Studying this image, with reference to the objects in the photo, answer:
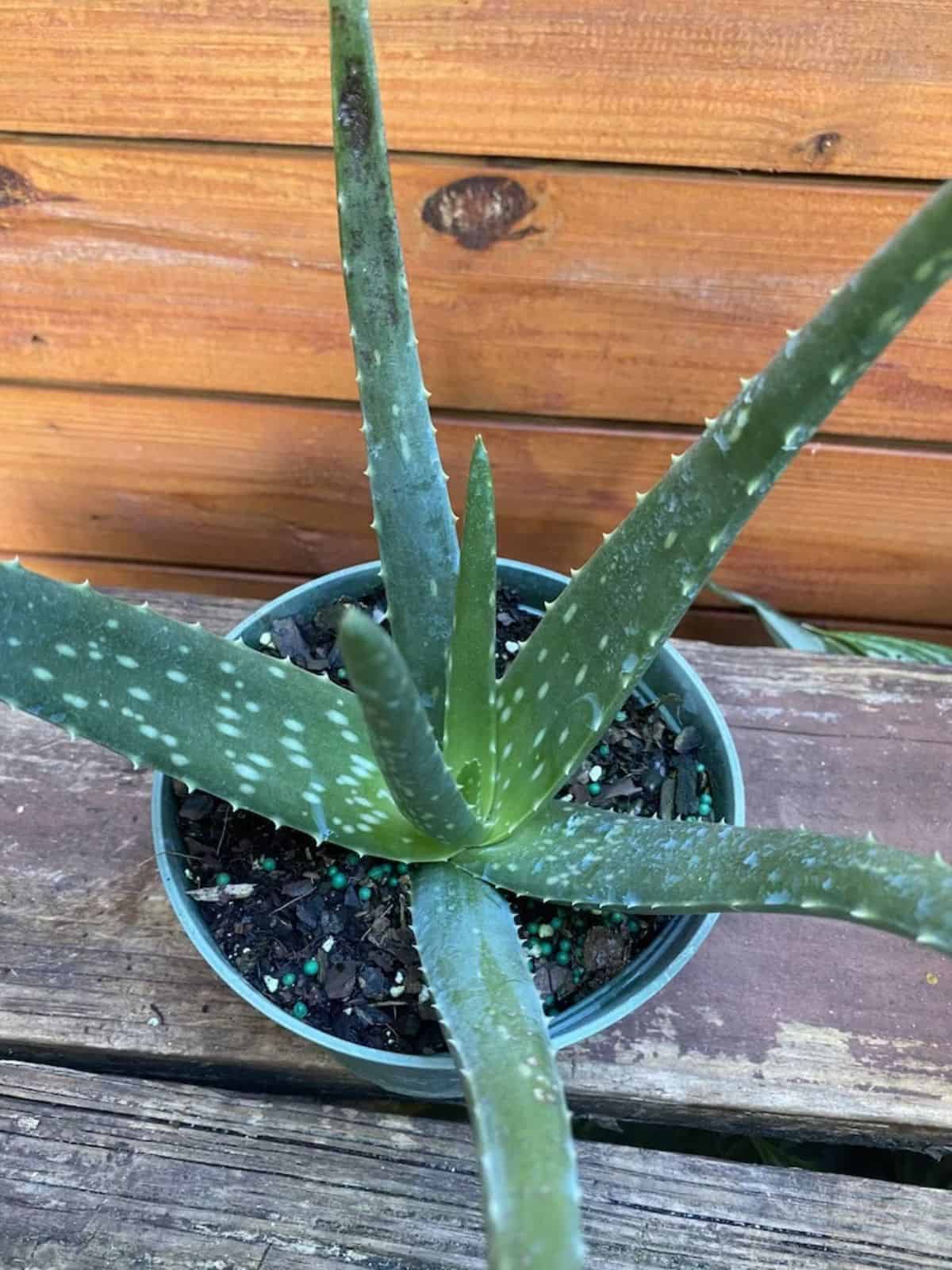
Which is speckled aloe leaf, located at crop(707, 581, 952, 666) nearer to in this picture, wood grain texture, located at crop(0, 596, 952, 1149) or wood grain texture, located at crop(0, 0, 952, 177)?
wood grain texture, located at crop(0, 596, 952, 1149)

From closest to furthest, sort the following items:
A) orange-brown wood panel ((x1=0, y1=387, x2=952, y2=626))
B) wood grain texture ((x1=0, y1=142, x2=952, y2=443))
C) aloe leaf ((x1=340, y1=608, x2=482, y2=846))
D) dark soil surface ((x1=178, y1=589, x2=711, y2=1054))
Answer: aloe leaf ((x1=340, y1=608, x2=482, y2=846)), dark soil surface ((x1=178, y1=589, x2=711, y2=1054)), wood grain texture ((x1=0, y1=142, x2=952, y2=443)), orange-brown wood panel ((x1=0, y1=387, x2=952, y2=626))

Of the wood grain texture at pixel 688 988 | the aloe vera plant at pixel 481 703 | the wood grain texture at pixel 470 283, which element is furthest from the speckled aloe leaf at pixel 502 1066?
the wood grain texture at pixel 470 283

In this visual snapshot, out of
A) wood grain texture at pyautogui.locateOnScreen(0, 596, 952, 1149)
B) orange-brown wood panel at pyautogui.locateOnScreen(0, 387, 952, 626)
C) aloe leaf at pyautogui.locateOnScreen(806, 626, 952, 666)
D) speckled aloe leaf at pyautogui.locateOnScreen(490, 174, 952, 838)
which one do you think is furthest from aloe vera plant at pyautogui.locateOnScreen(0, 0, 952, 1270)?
aloe leaf at pyautogui.locateOnScreen(806, 626, 952, 666)

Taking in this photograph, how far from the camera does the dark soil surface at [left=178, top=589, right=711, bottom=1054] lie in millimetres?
482

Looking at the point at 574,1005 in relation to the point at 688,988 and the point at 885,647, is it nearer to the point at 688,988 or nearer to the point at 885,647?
the point at 688,988

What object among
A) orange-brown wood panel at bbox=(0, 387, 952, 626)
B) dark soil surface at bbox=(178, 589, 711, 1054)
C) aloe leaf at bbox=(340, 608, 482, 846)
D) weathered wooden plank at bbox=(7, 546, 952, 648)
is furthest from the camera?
weathered wooden plank at bbox=(7, 546, 952, 648)

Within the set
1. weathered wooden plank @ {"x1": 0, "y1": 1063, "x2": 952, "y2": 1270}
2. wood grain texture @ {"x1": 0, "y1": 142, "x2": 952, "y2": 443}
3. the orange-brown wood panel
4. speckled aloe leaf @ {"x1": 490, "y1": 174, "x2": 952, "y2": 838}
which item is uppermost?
wood grain texture @ {"x1": 0, "y1": 142, "x2": 952, "y2": 443}

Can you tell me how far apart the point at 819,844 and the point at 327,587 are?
347 mm

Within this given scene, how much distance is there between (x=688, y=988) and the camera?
0.55 meters

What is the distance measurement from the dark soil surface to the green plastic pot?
1 cm

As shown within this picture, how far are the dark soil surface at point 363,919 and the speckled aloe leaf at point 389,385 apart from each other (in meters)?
0.11

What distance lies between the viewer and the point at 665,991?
548 millimetres

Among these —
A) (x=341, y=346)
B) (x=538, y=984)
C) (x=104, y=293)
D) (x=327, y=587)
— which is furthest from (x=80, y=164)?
(x=538, y=984)

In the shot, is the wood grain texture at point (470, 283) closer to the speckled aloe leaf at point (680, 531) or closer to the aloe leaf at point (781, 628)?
the aloe leaf at point (781, 628)
